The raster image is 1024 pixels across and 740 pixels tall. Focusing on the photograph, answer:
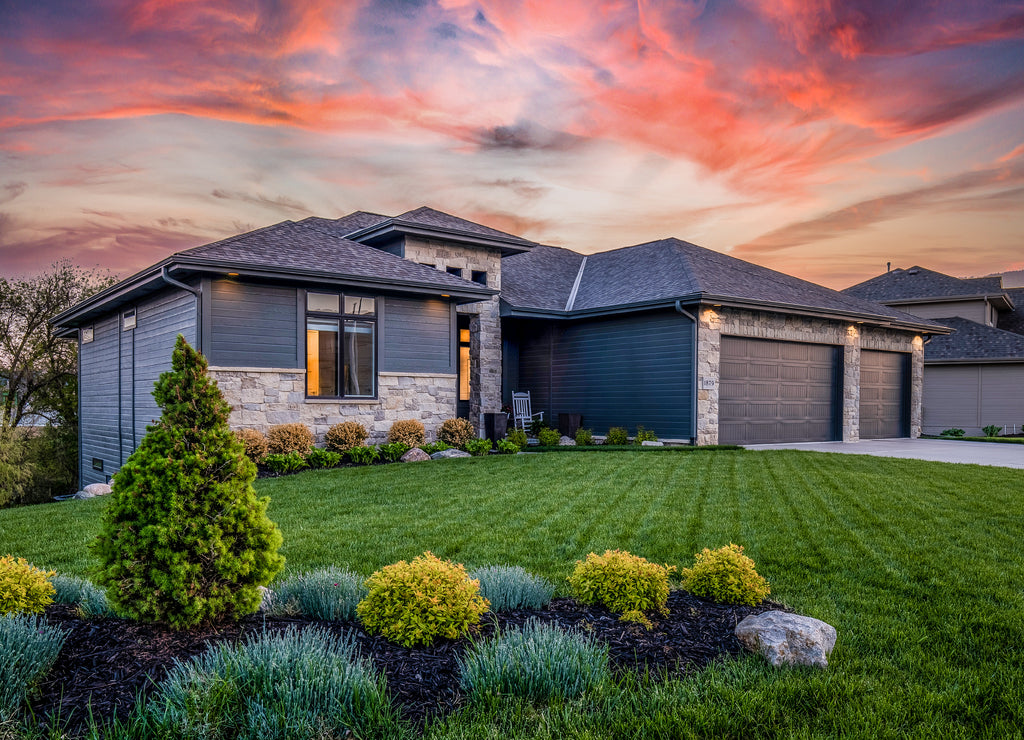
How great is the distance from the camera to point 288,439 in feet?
36.0

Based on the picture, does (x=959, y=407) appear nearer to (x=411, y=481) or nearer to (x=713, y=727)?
(x=411, y=481)

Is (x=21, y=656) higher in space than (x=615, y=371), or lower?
lower

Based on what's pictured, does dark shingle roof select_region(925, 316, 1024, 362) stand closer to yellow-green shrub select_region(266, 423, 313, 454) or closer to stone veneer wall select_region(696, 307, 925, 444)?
stone veneer wall select_region(696, 307, 925, 444)

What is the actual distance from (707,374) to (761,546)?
919 centimetres

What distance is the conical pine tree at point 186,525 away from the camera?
2.84 m

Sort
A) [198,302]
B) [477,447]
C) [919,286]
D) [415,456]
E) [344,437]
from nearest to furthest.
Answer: [198,302]
[344,437]
[415,456]
[477,447]
[919,286]

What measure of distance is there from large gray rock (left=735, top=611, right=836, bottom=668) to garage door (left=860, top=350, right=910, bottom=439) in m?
17.2

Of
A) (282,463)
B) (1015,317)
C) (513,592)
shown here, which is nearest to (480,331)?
(282,463)

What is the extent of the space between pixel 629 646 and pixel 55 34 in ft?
37.8

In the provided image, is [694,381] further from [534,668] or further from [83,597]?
[83,597]

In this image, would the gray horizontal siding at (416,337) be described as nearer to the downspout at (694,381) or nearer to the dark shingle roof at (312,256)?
the dark shingle roof at (312,256)

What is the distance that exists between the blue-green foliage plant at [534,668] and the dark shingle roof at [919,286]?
28731 millimetres

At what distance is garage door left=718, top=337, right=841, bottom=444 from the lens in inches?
591

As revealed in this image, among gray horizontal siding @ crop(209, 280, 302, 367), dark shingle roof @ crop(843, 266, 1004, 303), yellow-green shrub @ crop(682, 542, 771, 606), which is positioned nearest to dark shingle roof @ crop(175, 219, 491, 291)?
gray horizontal siding @ crop(209, 280, 302, 367)
